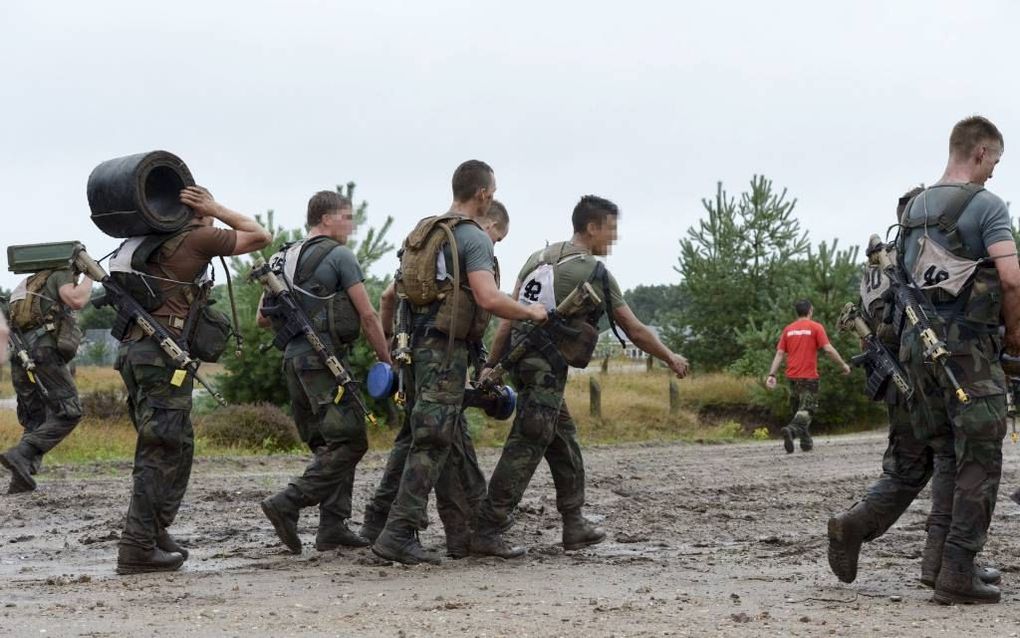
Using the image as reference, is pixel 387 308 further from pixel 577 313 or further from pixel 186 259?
pixel 186 259

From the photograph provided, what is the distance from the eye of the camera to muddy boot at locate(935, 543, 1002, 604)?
6391 millimetres

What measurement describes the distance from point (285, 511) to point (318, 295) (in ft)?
4.33

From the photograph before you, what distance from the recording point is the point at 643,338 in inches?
324

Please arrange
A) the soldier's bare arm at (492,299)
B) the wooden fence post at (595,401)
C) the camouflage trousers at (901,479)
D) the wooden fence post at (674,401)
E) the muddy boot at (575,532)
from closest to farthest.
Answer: the camouflage trousers at (901,479), the soldier's bare arm at (492,299), the muddy boot at (575,532), the wooden fence post at (595,401), the wooden fence post at (674,401)

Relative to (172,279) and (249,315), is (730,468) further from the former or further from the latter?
(172,279)

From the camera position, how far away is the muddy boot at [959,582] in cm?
639

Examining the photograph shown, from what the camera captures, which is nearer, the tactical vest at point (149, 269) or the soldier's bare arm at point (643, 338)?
the tactical vest at point (149, 269)

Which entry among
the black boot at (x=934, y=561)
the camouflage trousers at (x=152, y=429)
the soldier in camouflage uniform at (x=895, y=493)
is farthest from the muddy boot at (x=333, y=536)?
the black boot at (x=934, y=561)

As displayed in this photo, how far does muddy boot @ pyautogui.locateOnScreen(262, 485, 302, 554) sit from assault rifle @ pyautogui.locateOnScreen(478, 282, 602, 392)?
1.31 metres

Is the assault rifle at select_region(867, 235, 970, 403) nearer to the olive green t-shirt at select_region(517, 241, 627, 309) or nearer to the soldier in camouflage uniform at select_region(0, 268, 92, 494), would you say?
the olive green t-shirt at select_region(517, 241, 627, 309)

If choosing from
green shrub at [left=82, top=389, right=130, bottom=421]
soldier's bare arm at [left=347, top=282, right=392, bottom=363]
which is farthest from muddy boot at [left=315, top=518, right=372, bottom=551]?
green shrub at [left=82, top=389, right=130, bottom=421]

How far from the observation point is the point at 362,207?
18547 mm

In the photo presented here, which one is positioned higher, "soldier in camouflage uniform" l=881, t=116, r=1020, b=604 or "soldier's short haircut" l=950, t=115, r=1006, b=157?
"soldier's short haircut" l=950, t=115, r=1006, b=157

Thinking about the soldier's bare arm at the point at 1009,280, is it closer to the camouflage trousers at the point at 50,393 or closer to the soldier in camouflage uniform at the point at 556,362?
the soldier in camouflage uniform at the point at 556,362
